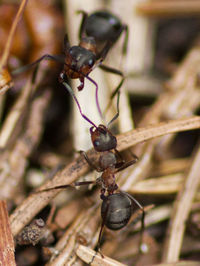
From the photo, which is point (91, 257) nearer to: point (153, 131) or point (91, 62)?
point (153, 131)

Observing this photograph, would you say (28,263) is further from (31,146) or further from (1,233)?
(31,146)

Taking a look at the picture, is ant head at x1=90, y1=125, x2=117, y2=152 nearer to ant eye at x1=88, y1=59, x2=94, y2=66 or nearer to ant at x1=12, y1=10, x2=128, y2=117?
ant at x1=12, y1=10, x2=128, y2=117

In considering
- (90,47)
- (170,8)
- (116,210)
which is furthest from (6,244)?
(170,8)

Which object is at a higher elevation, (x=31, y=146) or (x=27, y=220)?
(x=31, y=146)

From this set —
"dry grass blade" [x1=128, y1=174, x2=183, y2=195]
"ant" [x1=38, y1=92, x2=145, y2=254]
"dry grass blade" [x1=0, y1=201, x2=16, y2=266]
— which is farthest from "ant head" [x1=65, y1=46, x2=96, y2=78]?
"dry grass blade" [x1=0, y1=201, x2=16, y2=266]

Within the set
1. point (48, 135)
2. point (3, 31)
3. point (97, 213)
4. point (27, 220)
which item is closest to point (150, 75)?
point (48, 135)

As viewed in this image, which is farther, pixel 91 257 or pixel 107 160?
pixel 107 160
